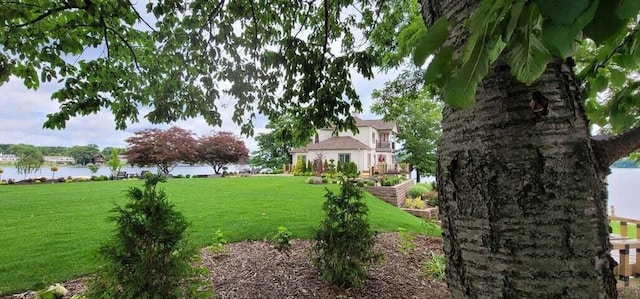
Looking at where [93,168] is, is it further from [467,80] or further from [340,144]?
[467,80]

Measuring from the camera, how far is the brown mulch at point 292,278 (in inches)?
131

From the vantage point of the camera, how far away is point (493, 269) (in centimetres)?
78

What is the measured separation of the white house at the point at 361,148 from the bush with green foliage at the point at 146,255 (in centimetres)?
1960

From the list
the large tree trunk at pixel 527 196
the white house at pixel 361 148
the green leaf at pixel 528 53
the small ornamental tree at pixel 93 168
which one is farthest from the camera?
the white house at pixel 361 148

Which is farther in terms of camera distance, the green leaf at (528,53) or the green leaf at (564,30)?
the green leaf at (528,53)

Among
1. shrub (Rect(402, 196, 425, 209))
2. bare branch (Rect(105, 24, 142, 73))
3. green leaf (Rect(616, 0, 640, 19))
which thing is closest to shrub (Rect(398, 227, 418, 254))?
green leaf (Rect(616, 0, 640, 19))

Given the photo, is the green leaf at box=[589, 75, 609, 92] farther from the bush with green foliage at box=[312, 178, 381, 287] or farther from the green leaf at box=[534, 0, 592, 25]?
the bush with green foliage at box=[312, 178, 381, 287]

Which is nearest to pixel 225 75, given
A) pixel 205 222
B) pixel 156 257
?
pixel 156 257

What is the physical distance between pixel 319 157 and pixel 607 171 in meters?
24.2

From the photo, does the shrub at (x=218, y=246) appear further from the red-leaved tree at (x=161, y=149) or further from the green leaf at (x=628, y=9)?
the red-leaved tree at (x=161, y=149)

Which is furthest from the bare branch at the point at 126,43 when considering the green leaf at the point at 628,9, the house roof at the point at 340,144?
the house roof at the point at 340,144

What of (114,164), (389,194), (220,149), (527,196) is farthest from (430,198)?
Result: (114,164)

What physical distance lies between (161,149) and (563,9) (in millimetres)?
28648

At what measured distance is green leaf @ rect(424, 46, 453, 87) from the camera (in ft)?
1.70
